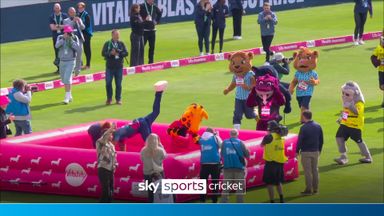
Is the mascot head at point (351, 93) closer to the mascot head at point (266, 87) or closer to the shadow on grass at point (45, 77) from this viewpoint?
the mascot head at point (266, 87)

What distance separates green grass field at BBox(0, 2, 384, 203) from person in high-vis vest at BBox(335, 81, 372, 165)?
26cm

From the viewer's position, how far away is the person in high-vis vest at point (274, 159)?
21.5 meters

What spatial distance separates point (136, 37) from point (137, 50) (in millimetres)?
436

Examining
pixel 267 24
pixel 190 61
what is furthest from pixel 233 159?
pixel 190 61

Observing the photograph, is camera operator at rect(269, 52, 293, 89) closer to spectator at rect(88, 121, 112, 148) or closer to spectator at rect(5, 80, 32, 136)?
spectator at rect(5, 80, 32, 136)

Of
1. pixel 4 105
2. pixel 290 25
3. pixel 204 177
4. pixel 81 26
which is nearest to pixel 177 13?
pixel 290 25

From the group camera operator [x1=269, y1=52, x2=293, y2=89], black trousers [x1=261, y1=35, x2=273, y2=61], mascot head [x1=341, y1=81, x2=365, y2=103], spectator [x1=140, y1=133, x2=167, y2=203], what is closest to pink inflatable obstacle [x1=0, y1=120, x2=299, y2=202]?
spectator [x1=140, y1=133, x2=167, y2=203]

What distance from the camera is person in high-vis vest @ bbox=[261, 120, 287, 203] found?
2145cm

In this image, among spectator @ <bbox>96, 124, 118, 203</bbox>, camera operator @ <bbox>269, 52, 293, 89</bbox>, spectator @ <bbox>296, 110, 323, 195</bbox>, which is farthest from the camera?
camera operator @ <bbox>269, 52, 293, 89</bbox>

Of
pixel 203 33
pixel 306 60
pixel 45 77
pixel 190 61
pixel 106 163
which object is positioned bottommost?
pixel 45 77

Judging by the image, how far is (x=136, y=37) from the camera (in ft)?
120

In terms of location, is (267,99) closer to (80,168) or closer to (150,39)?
(80,168)

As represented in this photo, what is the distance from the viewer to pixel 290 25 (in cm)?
4753

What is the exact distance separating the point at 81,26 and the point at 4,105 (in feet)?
31.9
